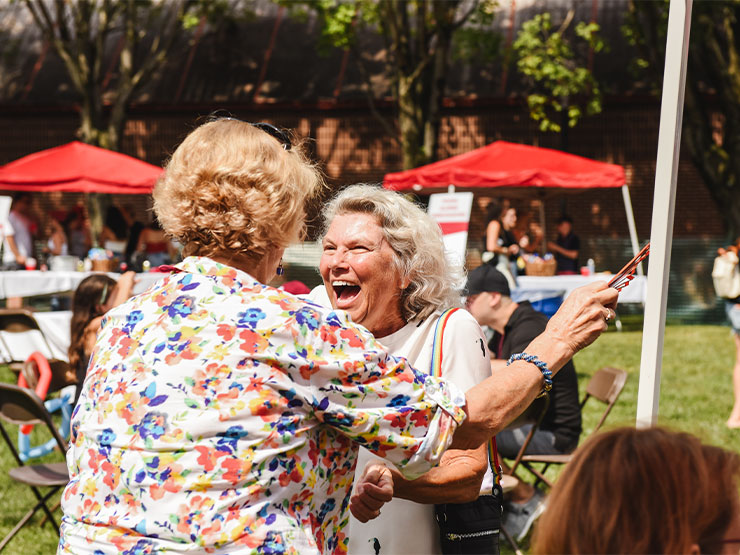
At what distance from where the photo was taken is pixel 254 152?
1.89 m

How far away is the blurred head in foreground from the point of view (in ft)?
4.94

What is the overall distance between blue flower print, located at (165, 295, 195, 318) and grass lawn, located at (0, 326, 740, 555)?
9.98 ft

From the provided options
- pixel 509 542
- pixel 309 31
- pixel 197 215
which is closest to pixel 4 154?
pixel 309 31

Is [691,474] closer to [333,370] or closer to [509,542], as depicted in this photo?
[333,370]

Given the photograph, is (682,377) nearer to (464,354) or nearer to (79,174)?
(79,174)

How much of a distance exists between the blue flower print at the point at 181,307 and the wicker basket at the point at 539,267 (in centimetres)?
1146

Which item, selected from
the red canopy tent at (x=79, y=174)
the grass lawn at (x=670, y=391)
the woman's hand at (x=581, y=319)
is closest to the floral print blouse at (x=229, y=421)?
the woman's hand at (x=581, y=319)

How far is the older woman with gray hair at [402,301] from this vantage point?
2.62 m

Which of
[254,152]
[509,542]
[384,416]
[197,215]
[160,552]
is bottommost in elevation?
[509,542]

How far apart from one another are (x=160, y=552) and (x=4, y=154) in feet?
83.1

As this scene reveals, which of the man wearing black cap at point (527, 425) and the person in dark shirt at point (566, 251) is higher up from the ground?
the man wearing black cap at point (527, 425)

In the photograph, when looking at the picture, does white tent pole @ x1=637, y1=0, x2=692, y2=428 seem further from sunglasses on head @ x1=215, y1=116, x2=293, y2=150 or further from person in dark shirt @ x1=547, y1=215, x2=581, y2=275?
person in dark shirt @ x1=547, y1=215, x2=581, y2=275

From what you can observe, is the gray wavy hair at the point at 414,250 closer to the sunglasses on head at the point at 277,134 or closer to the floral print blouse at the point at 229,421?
the sunglasses on head at the point at 277,134

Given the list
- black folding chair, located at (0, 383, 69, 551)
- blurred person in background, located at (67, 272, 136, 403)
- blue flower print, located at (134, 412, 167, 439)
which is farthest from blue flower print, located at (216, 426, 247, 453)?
blurred person in background, located at (67, 272, 136, 403)
